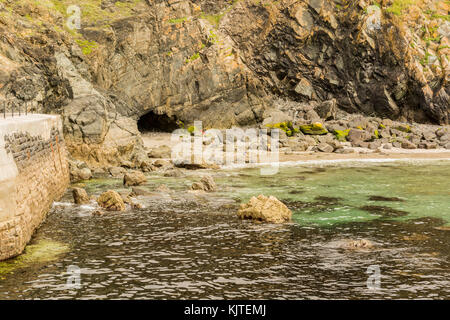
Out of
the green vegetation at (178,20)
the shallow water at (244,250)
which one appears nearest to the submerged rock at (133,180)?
the shallow water at (244,250)

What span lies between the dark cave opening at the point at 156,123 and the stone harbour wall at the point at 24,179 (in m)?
27.5

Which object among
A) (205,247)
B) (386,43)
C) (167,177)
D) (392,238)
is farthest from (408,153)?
(205,247)

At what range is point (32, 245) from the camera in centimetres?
1597

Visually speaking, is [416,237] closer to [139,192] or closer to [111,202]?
[111,202]

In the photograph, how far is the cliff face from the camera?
34812mm

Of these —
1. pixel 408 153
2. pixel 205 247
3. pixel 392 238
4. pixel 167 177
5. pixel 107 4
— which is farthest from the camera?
pixel 107 4

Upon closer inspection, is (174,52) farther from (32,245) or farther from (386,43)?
(32,245)

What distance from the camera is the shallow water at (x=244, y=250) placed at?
12320mm

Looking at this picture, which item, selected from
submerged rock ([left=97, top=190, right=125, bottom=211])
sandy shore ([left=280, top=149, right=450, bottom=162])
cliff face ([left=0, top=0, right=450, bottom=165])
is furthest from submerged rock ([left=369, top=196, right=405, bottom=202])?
cliff face ([left=0, top=0, right=450, bottom=165])

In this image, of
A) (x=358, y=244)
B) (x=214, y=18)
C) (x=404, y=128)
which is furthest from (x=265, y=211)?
(x=214, y=18)

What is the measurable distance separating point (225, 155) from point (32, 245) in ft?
78.7

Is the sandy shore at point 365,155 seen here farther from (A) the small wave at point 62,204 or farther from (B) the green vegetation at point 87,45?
(A) the small wave at point 62,204

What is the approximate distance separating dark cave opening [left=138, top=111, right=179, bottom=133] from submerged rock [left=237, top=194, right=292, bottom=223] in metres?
32.7

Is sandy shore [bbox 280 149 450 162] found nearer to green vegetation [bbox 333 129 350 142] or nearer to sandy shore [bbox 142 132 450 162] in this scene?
sandy shore [bbox 142 132 450 162]
